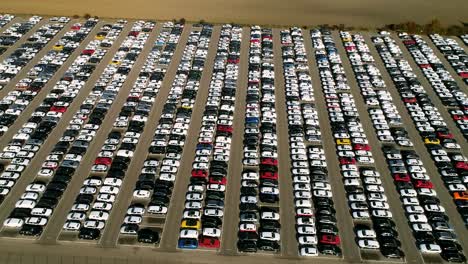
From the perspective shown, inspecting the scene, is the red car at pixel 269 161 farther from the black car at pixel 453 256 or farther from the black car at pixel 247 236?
the black car at pixel 453 256

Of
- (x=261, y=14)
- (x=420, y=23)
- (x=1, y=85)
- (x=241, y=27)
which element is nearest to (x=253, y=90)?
(x=241, y=27)

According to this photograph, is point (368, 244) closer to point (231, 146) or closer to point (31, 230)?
point (231, 146)


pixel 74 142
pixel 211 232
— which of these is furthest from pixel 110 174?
pixel 211 232

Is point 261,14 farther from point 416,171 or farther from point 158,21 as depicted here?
point 416,171

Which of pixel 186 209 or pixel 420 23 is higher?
pixel 420 23

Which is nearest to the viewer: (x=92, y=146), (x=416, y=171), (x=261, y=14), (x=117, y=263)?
(x=117, y=263)
